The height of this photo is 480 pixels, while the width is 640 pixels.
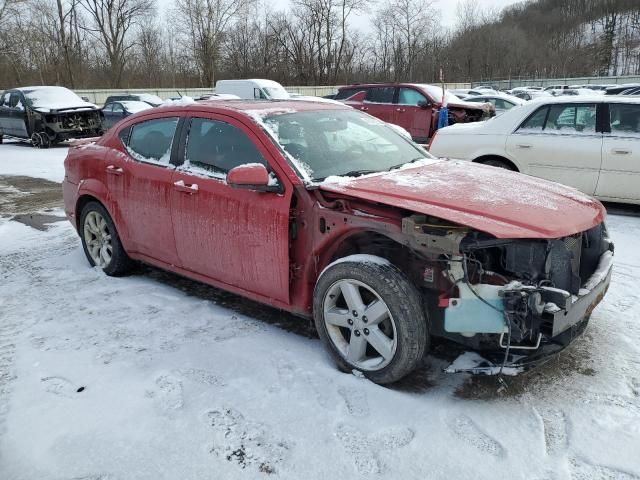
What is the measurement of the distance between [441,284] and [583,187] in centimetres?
481

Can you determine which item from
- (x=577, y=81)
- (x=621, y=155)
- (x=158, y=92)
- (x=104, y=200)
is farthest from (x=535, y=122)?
(x=577, y=81)

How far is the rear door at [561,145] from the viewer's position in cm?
657

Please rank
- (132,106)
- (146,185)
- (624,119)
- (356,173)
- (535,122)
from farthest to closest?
(132,106), (535,122), (624,119), (146,185), (356,173)

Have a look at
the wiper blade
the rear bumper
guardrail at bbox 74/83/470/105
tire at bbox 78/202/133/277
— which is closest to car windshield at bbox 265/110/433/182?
the wiper blade

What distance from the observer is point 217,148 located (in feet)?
12.5

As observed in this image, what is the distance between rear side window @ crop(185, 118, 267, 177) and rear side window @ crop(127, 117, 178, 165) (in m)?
0.26

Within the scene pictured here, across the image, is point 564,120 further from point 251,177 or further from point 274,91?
point 274,91

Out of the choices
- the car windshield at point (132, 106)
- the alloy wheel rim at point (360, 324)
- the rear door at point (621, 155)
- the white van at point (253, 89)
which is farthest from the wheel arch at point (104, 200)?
the white van at point (253, 89)

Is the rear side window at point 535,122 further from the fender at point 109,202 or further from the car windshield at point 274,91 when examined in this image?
the car windshield at point 274,91

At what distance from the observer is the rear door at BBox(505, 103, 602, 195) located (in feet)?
21.5

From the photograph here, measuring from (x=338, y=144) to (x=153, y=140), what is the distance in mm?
1624

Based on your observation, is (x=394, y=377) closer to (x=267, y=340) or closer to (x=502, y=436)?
(x=502, y=436)

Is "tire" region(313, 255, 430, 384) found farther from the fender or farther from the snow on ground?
the snow on ground

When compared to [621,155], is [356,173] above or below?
above
